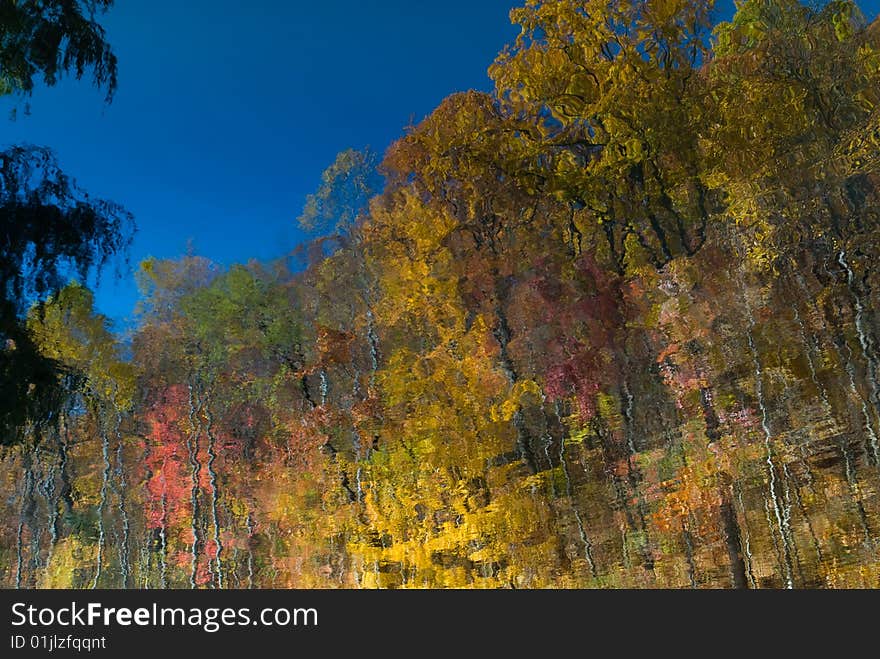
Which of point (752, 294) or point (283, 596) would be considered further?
point (752, 294)

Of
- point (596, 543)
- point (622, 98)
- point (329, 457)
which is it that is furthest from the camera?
point (329, 457)

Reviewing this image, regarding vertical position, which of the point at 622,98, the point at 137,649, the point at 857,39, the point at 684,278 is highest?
the point at 622,98

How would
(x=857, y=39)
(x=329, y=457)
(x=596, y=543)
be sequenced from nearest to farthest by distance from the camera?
(x=596, y=543)
(x=857, y=39)
(x=329, y=457)

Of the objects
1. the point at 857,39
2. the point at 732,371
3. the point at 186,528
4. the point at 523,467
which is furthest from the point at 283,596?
the point at 186,528

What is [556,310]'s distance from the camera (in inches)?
325

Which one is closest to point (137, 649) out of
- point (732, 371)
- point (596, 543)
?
point (596, 543)

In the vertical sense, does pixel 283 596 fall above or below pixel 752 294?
below

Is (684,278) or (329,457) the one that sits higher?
(684,278)

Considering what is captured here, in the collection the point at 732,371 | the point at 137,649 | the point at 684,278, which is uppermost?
the point at 684,278

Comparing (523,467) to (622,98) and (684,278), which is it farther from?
(622,98)

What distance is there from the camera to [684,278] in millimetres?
7492

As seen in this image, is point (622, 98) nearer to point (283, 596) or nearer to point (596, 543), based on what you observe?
point (596, 543)

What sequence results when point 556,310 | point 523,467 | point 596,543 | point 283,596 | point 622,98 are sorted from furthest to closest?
point 556,310, point 622,98, point 523,467, point 596,543, point 283,596

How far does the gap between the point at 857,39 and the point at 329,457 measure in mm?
8217
